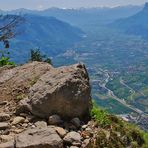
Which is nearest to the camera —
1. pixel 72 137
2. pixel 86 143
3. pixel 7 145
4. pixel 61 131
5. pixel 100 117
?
pixel 7 145

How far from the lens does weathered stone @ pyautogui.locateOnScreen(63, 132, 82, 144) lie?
958 cm

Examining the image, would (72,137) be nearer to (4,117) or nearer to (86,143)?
(86,143)

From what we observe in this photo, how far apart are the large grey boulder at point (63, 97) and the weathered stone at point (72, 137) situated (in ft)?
2.82

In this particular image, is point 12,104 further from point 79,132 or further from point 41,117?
point 79,132

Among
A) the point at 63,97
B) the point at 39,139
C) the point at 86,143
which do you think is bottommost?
the point at 86,143

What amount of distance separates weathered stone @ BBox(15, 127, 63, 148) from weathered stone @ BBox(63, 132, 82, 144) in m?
0.26

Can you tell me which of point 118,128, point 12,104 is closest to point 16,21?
point 12,104

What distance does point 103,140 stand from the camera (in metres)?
9.73

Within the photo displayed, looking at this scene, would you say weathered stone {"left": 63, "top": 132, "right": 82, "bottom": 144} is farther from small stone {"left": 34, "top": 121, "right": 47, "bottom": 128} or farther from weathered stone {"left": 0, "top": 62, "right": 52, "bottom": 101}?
weathered stone {"left": 0, "top": 62, "right": 52, "bottom": 101}

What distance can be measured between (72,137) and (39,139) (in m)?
0.86

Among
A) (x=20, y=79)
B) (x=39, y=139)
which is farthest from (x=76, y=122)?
(x=20, y=79)

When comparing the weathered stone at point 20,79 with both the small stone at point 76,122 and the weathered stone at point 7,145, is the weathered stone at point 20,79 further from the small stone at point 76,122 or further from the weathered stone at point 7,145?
the weathered stone at point 7,145

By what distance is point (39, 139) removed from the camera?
9180 mm

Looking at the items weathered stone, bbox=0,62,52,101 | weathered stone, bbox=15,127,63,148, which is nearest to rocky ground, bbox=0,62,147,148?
weathered stone, bbox=15,127,63,148
